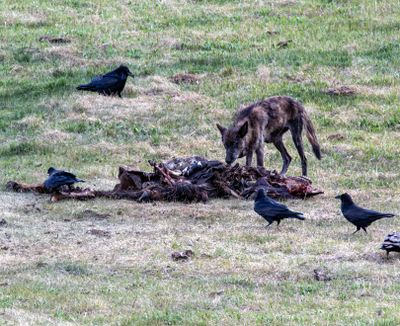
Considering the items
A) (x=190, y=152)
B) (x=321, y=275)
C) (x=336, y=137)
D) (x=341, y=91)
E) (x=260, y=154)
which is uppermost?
(x=321, y=275)

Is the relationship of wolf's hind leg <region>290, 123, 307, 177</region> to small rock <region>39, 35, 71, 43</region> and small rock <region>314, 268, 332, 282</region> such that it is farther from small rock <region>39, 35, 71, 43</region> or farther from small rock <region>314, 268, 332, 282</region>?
small rock <region>39, 35, 71, 43</region>

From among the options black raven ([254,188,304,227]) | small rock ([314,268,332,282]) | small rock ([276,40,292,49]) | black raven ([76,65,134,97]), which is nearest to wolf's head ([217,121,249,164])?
black raven ([254,188,304,227])

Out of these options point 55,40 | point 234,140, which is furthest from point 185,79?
point 234,140

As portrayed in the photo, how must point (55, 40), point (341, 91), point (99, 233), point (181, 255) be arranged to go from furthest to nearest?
point (55, 40) < point (341, 91) < point (99, 233) < point (181, 255)

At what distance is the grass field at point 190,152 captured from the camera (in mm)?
10375

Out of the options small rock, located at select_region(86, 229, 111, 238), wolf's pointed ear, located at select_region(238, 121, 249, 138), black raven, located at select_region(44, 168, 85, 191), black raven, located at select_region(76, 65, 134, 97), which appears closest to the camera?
small rock, located at select_region(86, 229, 111, 238)

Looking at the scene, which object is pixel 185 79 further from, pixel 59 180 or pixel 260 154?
pixel 59 180

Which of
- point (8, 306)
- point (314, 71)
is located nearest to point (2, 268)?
point (8, 306)

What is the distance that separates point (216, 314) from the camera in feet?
32.0

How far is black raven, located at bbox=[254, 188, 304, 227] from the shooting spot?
13.5 meters

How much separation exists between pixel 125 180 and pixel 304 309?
651 centimetres

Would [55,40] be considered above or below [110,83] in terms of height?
below

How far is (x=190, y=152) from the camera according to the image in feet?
64.2

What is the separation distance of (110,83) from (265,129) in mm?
5490
